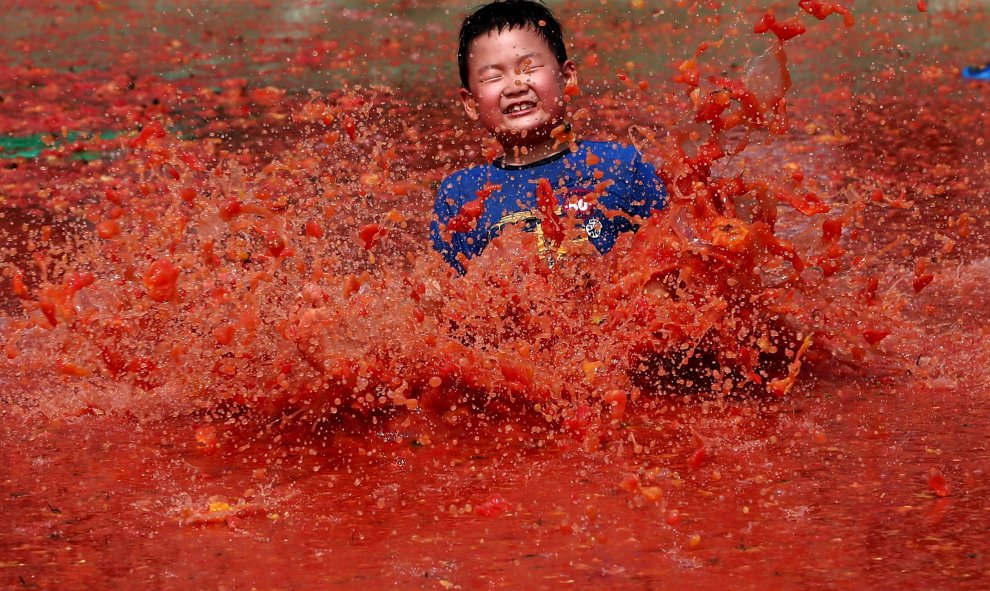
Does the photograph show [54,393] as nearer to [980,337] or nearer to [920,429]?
[920,429]

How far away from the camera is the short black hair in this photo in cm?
435

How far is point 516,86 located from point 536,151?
0.84ft

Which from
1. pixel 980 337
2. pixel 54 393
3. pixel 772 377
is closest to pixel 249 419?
pixel 54 393

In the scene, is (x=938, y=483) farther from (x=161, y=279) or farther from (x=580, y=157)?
(x=161, y=279)

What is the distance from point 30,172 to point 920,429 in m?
7.94

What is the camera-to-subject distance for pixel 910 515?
2539 millimetres

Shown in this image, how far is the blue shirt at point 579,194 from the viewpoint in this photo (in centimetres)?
417

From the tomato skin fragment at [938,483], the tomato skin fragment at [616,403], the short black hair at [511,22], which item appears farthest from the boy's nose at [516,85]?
the tomato skin fragment at [938,483]

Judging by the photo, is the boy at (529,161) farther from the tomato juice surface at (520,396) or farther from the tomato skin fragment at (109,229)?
the tomato skin fragment at (109,229)

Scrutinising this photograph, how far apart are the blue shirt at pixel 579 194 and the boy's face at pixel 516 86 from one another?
0.44 ft

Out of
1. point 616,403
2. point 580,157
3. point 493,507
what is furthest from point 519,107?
point 493,507

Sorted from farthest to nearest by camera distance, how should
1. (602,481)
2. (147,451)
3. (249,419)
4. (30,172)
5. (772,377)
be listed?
(30,172), (772,377), (249,419), (147,451), (602,481)

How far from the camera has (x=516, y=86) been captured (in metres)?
4.29

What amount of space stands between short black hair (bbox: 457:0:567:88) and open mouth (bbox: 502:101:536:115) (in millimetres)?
266
